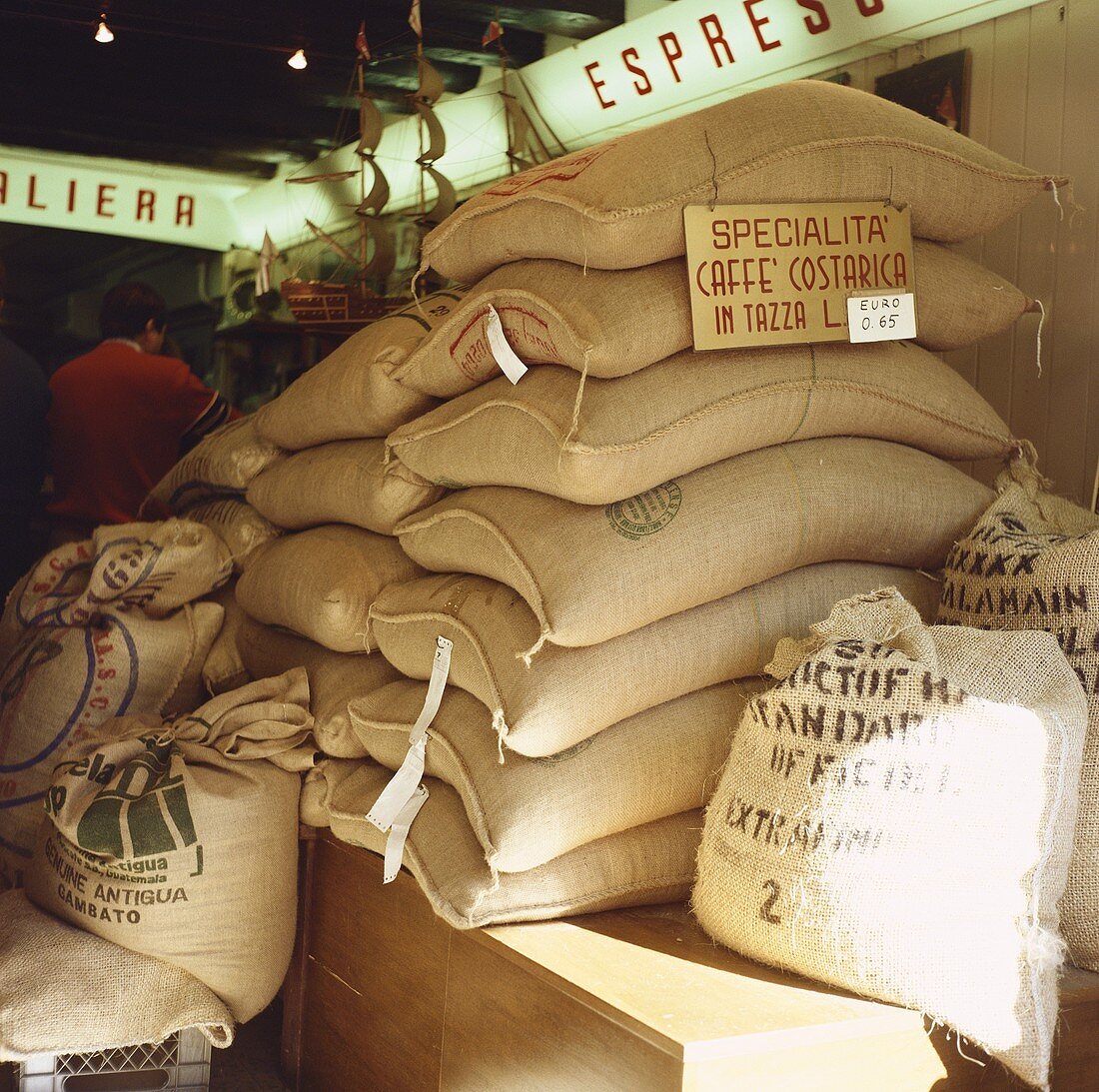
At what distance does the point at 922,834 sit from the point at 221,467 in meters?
1.62

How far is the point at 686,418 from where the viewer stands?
152cm

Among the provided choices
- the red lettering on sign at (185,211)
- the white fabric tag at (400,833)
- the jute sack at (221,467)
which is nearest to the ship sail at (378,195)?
the red lettering on sign at (185,211)

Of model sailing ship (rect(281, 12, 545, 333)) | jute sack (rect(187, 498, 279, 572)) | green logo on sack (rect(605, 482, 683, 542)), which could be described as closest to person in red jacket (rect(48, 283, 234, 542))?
model sailing ship (rect(281, 12, 545, 333))

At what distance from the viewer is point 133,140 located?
5410 mm

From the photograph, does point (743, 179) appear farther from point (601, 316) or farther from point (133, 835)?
point (133, 835)

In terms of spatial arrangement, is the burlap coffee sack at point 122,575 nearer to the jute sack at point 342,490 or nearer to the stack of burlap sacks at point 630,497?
the jute sack at point 342,490

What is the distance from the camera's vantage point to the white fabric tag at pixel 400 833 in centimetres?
161

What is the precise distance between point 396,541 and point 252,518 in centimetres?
48

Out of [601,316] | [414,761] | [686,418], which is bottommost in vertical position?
[414,761]

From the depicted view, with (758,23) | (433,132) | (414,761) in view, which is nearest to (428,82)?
(433,132)

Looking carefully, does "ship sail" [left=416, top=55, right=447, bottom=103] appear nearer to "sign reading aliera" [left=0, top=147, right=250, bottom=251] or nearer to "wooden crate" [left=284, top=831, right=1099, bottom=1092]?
"sign reading aliera" [left=0, top=147, right=250, bottom=251]

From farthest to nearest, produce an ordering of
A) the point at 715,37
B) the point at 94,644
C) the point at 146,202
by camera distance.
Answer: the point at 146,202
the point at 715,37
the point at 94,644

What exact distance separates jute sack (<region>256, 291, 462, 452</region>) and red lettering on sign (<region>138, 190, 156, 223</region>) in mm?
3747

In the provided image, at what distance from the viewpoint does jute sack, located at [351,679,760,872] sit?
1.46 m
